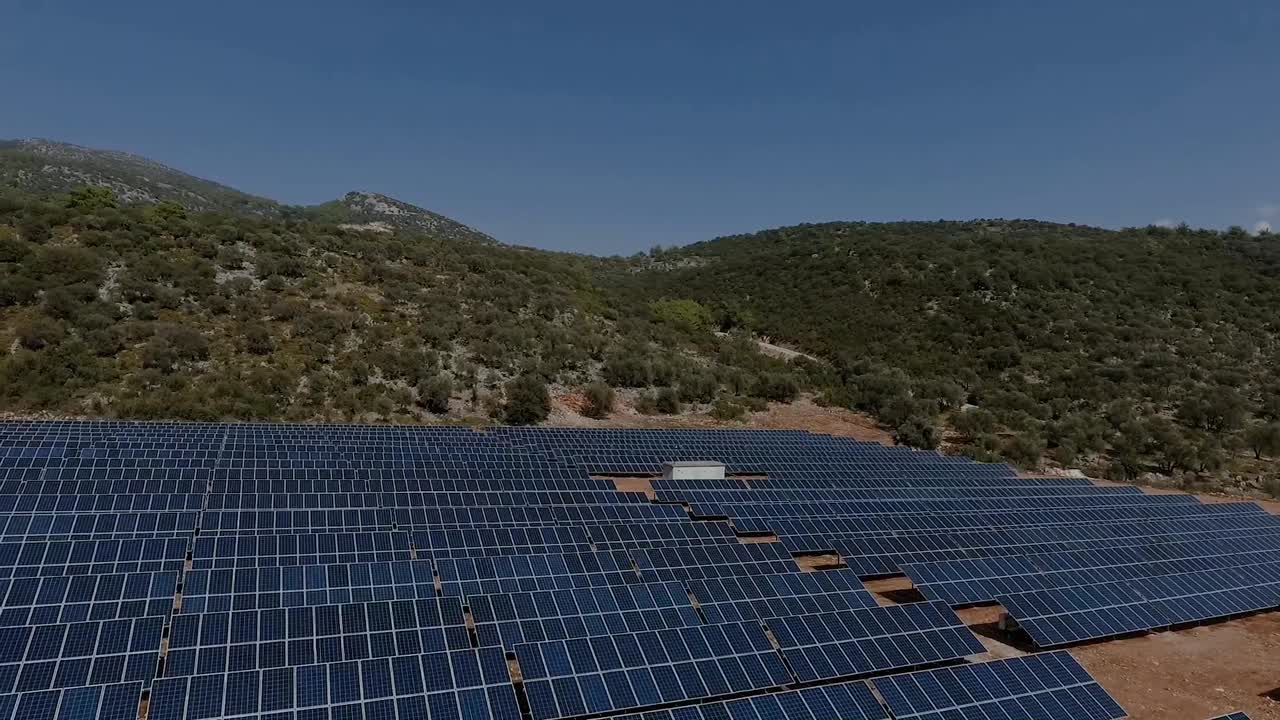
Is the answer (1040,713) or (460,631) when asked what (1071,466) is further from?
(460,631)

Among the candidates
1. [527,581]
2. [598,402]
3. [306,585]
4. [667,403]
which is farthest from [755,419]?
[306,585]

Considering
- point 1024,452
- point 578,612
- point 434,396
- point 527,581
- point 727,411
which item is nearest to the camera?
point 578,612

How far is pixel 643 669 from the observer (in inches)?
409

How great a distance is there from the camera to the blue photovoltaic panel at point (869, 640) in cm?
1126

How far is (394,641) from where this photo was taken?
10.1 m

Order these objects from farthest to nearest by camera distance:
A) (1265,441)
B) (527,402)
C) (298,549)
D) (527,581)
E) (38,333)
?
(1265,441) < (527,402) < (38,333) < (298,549) < (527,581)

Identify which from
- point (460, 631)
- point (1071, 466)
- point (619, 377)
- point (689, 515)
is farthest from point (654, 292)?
point (460, 631)

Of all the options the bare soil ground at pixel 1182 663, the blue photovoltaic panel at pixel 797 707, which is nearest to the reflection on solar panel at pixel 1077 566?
the bare soil ground at pixel 1182 663

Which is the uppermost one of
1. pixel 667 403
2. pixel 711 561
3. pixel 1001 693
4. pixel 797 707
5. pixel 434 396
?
pixel 1001 693

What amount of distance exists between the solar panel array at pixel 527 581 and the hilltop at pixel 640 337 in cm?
967

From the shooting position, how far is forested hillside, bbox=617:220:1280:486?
126 feet

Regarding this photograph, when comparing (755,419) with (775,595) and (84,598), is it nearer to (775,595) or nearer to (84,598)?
(775,595)

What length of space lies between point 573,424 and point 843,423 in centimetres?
1830

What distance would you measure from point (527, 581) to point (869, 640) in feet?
22.5
